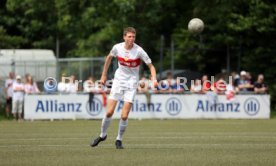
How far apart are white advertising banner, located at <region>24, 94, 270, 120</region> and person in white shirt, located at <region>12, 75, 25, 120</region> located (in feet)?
0.71

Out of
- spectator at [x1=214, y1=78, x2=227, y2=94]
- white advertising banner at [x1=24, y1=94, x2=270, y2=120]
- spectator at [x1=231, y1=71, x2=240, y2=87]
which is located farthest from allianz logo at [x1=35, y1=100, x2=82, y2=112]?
spectator at [x1=231, y1=71, x2=240, y2=87]

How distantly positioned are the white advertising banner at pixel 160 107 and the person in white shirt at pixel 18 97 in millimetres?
218

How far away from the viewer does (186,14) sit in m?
43.9

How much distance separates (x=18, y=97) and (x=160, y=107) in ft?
18.3

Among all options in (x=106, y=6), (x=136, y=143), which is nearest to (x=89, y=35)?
(x=106, y=6)

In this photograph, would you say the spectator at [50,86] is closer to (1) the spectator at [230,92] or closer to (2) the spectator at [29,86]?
(2) the spectator at [29,86]

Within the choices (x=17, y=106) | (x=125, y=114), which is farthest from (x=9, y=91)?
(x=125, y=114)

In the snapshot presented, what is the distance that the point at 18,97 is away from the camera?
98.8 ft

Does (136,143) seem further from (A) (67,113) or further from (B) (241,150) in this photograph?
(A) (67,113)

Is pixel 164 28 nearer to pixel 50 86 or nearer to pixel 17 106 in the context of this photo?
pixel 50 86

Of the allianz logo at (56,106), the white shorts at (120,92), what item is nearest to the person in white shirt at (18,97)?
the allianz logo at (56,106)

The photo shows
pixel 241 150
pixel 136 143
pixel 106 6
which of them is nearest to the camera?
pixel 241 150

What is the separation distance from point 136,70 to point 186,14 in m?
29.3

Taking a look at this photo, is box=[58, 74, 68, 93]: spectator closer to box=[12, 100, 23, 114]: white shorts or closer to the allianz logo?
the allianz logo
